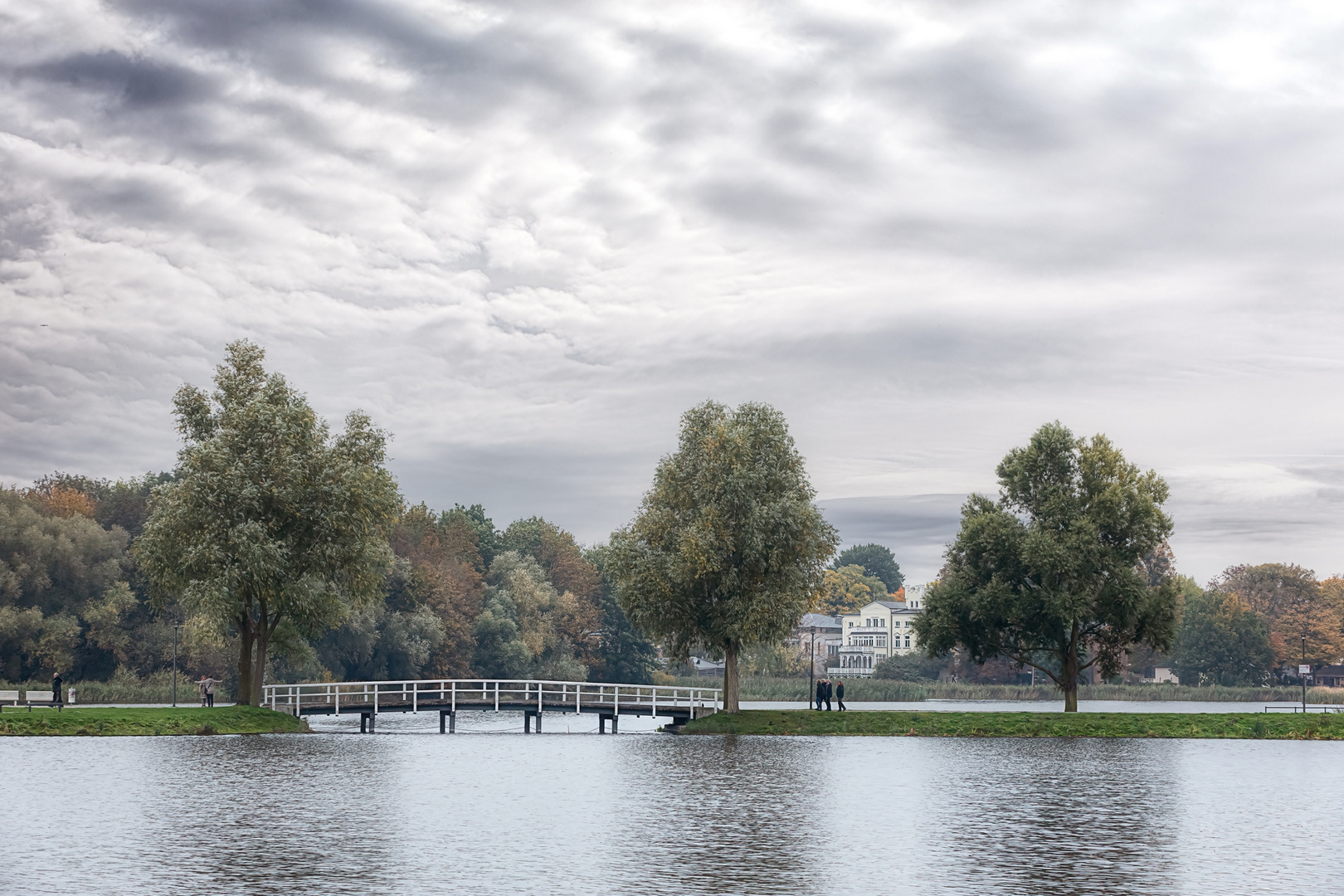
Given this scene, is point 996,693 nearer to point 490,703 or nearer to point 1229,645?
point 1229,645

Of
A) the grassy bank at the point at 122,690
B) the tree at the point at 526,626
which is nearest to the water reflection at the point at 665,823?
the grassy bank at the point at 122,690

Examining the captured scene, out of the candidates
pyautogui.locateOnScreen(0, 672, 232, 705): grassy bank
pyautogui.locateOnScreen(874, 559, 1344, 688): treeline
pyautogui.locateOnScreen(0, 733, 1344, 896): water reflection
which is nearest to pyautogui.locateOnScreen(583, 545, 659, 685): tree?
pyautogui.locateOnScreen(874, 559, 1344, 688): treeline

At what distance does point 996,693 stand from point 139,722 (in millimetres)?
101080

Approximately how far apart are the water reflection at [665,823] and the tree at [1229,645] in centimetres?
11558

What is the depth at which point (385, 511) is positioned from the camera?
58719 mm

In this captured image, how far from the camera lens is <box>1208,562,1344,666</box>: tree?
156125mm

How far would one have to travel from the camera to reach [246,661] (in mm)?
57344

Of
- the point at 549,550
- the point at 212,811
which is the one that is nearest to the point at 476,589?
the point at 549,550

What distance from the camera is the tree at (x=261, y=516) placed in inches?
2111

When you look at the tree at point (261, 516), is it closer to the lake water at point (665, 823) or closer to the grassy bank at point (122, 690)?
the lake water at point (665, 823)

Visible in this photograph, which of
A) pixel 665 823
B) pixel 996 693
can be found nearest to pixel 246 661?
pixel 665 823

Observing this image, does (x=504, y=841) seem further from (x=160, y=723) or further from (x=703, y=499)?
(x=703, y=499)

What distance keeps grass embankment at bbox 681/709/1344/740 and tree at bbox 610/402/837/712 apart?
3129mm

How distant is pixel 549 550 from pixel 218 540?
117 meters
